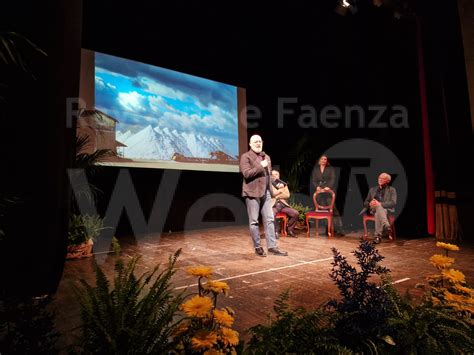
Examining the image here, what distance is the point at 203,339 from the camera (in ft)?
3.00

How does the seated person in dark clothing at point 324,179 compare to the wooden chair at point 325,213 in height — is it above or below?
above

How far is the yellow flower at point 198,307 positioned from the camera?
0.97 m

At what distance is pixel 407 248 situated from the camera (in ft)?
13.5

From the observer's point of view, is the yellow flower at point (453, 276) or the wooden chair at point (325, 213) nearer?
the yellow flower at point (453, 276)

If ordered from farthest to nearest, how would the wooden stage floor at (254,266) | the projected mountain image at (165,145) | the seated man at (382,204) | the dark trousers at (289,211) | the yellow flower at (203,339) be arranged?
the dark trousers at (289,211)
the projected mountain image at (165,145)
the seated man at (382,204)
the wooden stage floor at (254,266)
the yellow flower at (203,339)

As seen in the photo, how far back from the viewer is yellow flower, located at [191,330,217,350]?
898 mm

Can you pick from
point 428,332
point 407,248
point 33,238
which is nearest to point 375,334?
point 428,332

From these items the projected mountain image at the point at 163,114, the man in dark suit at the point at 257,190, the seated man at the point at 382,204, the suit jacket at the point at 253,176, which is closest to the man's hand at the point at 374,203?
the seated man at the point at 382,204

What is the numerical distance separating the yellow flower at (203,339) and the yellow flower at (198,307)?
0.18 ft

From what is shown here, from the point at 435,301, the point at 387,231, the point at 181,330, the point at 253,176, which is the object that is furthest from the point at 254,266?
the point at 387,231

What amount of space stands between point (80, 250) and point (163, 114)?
2.53 m

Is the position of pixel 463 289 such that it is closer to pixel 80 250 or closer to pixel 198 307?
pixel 198 307

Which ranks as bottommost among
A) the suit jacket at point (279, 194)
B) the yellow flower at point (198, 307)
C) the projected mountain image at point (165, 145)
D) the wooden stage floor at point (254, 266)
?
the wooden stage floor at point (254, 266)

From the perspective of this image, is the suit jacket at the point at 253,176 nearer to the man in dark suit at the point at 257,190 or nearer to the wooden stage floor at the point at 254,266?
the man in dark suit at the point at 257,190
